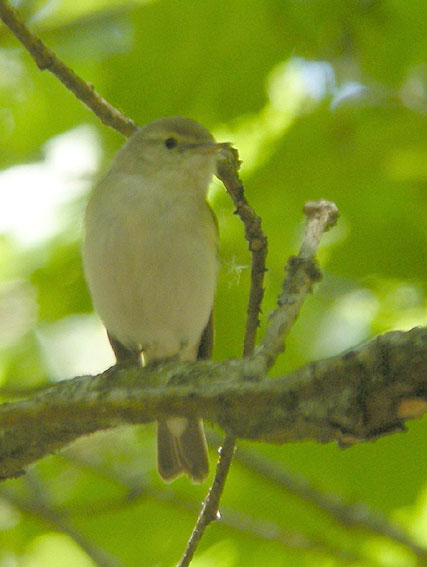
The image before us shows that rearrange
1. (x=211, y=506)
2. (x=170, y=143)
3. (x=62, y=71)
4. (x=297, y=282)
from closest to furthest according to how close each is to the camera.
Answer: (x=211, y=506) → (x=297, y=282) → (x=62, y=71) → (x=170, y=143)

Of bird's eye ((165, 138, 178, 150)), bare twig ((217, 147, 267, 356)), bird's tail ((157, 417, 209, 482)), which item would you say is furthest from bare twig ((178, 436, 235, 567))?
bird's eye ((165, 138, 178, 150))

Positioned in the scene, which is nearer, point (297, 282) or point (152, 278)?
point (297, 282)

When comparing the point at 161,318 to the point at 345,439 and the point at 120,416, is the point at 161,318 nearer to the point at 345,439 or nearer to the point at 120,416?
the point at 120,416

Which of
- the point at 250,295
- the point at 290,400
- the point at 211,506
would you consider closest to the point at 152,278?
the point at 250,295

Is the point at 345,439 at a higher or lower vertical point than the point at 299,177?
→ lower

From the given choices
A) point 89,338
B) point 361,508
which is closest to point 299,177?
point 361,508

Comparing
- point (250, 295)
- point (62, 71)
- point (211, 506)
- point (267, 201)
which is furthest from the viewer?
point (267, 201)

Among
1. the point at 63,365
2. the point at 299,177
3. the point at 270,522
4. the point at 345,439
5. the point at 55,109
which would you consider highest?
the point at 55,109

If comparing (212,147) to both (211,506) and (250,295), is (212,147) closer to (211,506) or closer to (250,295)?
(250,295)
